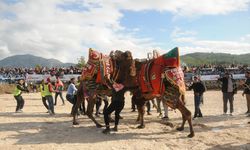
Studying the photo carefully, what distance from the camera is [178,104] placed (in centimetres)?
1062

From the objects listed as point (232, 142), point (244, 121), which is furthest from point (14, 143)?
point (244, 121)

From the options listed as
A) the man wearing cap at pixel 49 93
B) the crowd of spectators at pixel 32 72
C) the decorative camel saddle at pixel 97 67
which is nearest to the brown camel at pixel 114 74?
the decorative camel saddle at pixel 97 67

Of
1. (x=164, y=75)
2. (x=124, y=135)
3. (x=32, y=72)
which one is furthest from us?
(x=32, y=72)

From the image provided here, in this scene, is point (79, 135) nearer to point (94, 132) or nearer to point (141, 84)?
point (94, 132)

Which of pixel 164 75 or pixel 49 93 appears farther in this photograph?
pixel 49 93

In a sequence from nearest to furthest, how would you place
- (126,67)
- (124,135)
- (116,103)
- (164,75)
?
(124,135) → (164,75) → (116,103) → (126,67)

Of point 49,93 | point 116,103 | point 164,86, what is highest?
point 164,86

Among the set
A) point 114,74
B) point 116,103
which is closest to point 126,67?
point 114,74

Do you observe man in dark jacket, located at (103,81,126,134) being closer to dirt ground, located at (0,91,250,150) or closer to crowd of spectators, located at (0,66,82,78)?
dirt ground, located at (0,91,250,150)

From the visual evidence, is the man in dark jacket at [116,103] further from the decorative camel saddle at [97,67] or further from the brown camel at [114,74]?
the decorative camel saddle at [97,67]

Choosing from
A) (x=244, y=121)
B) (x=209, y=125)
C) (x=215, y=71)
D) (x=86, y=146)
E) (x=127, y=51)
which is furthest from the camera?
(x=215, y=71)

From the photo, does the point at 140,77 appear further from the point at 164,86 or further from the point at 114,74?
the point at 164,86

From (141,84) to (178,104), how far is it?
1.65 m

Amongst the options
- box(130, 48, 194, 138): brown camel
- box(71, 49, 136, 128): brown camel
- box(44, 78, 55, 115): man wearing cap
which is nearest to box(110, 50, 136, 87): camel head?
box(71, 49, 136, 128): brown camel
